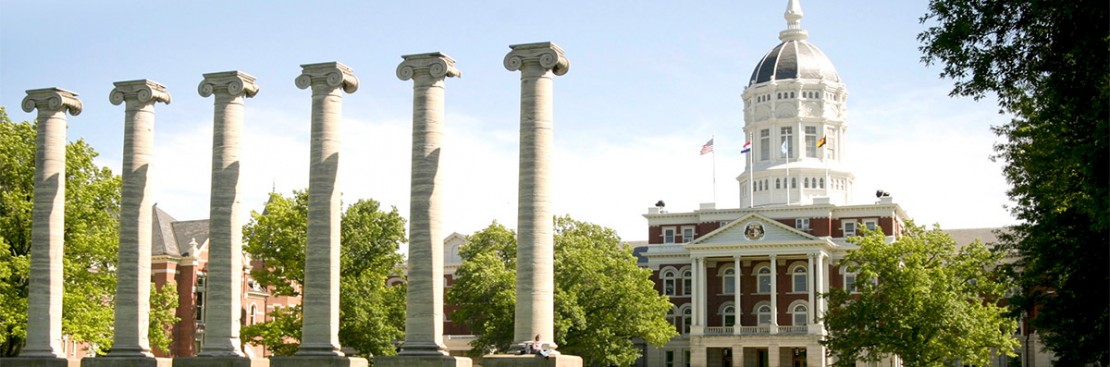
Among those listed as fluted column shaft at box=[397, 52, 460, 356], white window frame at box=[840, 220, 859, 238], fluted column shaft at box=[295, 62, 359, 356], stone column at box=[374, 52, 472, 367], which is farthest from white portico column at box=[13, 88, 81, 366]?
white window frame at box=[840, 220, 859, 238]

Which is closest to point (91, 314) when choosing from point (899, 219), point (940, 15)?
point (940, 15)

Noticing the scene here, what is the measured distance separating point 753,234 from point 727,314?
857 centimetres

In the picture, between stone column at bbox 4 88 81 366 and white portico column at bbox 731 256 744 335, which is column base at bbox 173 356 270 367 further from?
white portico column at bbox 731 256 744 335

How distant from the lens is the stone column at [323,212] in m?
57.5

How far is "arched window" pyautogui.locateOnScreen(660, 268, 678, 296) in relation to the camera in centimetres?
12738

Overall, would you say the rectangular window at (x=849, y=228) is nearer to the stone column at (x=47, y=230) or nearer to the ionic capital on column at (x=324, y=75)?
the ionic capital on column at (x=324, y=75)

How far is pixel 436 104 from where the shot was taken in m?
55.8

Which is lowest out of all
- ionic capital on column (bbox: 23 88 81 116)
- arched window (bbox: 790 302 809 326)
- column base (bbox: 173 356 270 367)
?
column base (bbox: 173 356 270 367)

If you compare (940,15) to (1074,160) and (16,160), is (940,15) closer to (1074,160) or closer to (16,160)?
(1074,160)

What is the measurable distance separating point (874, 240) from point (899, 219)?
35.7 metres

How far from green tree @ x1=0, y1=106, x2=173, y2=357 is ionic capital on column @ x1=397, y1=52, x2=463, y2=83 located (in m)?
23.8

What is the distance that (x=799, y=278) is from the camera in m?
120

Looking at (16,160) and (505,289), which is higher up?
(16,160)

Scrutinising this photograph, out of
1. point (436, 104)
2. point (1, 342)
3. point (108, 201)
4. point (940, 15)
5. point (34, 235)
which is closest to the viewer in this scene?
point (940, 15)
